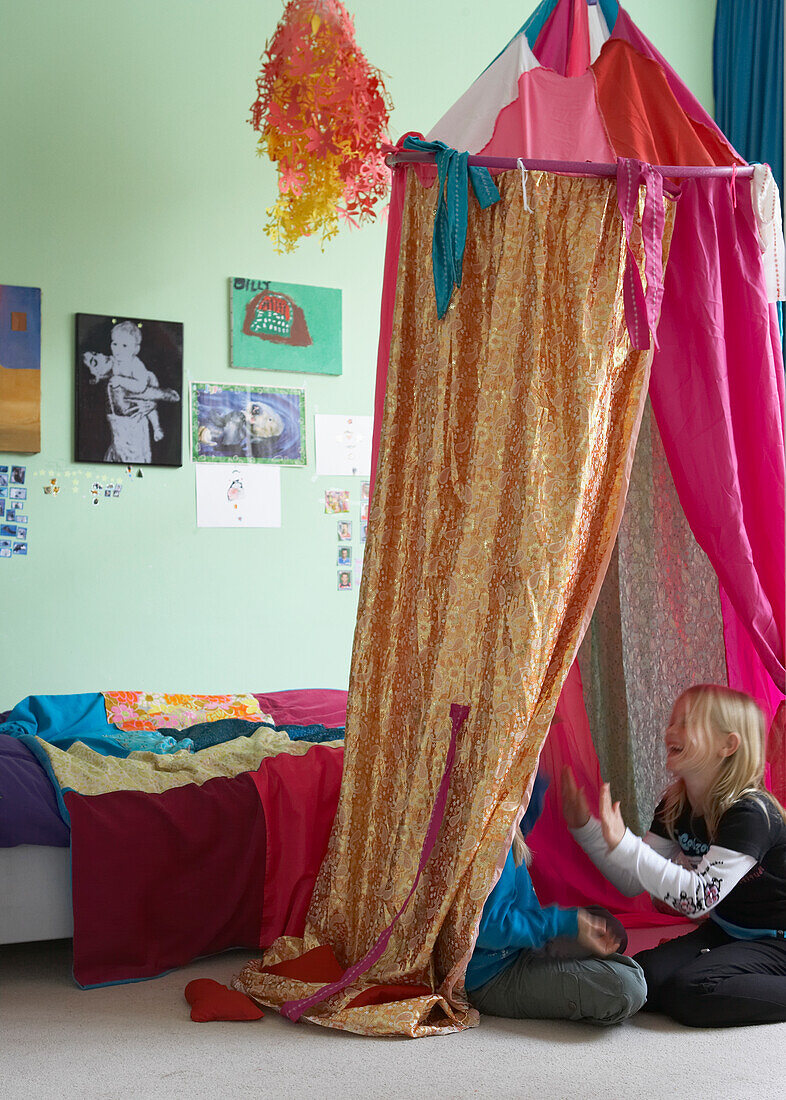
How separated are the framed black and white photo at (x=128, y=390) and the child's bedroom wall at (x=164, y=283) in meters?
0.05

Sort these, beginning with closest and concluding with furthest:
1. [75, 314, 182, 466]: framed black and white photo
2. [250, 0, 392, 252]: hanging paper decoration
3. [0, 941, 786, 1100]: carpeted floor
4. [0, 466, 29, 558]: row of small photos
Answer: [0, 941, 786, 1100]: carpeted floor, [250, 0, 392, 252]: hanging paper decoration, [0, 466, 29, 558]: row of small photos, [75, 314, 182, 466]: framed black and white photo

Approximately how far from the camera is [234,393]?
4.16 meters

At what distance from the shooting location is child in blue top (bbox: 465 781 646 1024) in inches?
81.5

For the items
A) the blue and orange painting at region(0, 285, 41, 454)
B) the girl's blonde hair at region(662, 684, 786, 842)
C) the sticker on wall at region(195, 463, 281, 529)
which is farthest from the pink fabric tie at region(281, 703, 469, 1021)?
the blue and orange painting at region(0, 285, 41, 454)

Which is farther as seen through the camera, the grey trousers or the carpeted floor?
the grey trousers

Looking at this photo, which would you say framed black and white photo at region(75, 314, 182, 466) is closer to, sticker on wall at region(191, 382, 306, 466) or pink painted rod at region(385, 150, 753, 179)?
sticker on wall at region(191, 382, 306, 466)

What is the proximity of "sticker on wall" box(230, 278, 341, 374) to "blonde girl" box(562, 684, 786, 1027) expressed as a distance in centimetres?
240

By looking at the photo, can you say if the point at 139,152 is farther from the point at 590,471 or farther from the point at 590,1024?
the point at 590,1024

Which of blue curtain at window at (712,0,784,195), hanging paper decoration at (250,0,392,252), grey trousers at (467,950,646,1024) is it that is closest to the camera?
grey trousers at (467,950,646,1024)

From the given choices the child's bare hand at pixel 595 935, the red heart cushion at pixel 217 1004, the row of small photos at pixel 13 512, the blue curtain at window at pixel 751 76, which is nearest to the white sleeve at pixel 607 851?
the child's bare hand at pixel 595 935

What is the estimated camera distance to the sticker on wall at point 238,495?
4102mm

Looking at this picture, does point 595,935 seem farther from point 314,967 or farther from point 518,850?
point 314,967

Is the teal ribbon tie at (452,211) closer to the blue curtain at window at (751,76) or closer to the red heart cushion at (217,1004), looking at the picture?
the red heart cushion at (217,1004)

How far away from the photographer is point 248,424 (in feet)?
13.7
